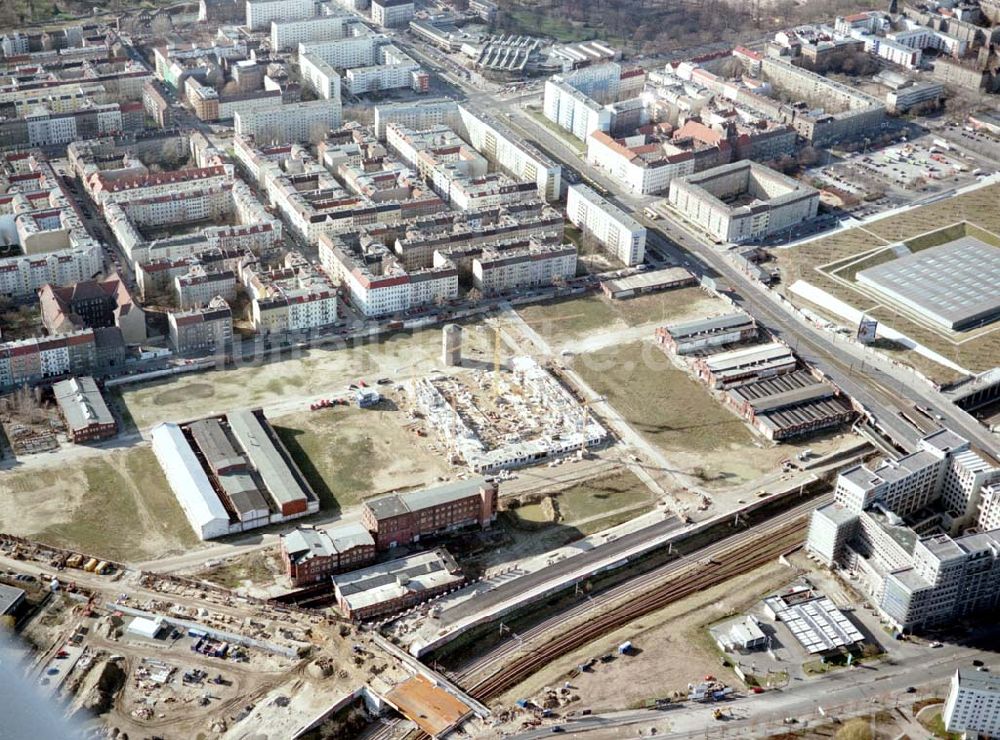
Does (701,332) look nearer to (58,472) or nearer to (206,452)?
(206,452)

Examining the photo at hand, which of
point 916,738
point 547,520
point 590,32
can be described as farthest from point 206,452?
point 590,32

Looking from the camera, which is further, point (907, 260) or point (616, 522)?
point (907, 260)

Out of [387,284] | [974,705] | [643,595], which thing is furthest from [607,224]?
[974,705]

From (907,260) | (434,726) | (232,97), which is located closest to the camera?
(434,726)

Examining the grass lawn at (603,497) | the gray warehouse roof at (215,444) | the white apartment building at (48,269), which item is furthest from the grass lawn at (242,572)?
the white apartment building at (48,269)

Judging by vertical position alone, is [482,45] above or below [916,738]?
above

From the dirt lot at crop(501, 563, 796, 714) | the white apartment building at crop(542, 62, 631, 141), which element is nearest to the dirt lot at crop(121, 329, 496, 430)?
the dirt lot at crop(501, 563, 796, 714)

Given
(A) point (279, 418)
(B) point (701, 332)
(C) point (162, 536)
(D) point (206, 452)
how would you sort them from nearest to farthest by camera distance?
(C) point (162, 536)
(D) point (206, 452)
(A) point (279, 418)
(B) point (701, 332)

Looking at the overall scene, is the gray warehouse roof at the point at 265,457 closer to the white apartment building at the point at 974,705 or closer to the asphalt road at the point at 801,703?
the asphalt road at the point at 801,703
